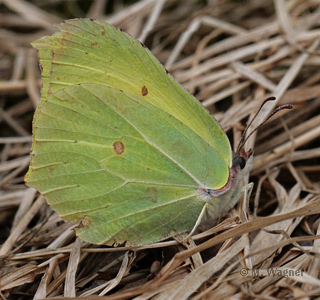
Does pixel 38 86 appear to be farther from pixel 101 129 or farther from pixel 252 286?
pixel 252 286

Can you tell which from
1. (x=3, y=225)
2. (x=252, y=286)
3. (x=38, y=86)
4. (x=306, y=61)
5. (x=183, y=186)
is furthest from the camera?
(x=38, y=86)

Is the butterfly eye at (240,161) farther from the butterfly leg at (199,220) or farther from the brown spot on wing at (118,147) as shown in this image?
the brown spot on wing at (118,147)

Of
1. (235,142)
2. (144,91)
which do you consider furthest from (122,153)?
(235,142)

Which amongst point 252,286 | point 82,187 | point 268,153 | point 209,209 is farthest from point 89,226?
point 268,153

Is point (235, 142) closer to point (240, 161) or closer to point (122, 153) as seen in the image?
point (240, 161)

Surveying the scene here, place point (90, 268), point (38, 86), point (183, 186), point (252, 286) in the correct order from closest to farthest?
point (252, 286), point (183, 186), point (90, 268), point (38, 86)

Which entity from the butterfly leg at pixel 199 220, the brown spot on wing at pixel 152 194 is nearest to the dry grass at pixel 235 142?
the butterfly leg at pixel 199 220
